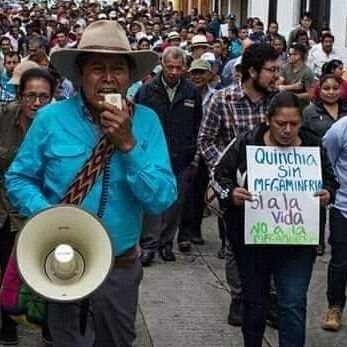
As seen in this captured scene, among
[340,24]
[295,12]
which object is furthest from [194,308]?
[295,12]

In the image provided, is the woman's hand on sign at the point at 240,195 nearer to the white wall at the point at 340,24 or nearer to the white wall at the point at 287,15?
the white wall at the point at 340,24

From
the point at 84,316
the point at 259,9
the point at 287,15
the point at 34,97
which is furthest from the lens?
the point at 259,9

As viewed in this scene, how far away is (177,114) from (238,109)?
1.91m

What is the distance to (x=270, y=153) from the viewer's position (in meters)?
5.14

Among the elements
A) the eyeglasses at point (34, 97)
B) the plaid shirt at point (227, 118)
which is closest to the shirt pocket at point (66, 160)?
the eyeglasses at point (34, 97)

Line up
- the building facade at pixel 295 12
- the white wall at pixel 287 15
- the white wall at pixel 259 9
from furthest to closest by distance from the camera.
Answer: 1. the white wall at pixel 259 9
2. the white wall at pixel 287 15
3. the building facade at pixel 295 12

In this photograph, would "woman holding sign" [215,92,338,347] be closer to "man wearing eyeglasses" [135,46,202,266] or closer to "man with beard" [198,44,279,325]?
"man with beard" [198,44,279,325]

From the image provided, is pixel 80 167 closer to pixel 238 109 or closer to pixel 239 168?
pixel 239 168

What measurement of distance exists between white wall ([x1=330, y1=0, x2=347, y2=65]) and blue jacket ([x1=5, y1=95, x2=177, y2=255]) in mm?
15748

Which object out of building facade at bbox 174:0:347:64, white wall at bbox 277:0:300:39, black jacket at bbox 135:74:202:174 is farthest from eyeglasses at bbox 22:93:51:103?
white wall at bbox 277:0:300:39

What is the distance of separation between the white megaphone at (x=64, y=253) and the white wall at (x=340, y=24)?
16.0 meters

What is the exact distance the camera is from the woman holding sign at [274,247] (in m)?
5.08

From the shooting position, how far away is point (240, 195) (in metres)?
5.09

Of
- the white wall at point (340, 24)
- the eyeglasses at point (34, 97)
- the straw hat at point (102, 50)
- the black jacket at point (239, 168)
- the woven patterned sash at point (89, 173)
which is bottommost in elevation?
the white wall at point (340, 24)
